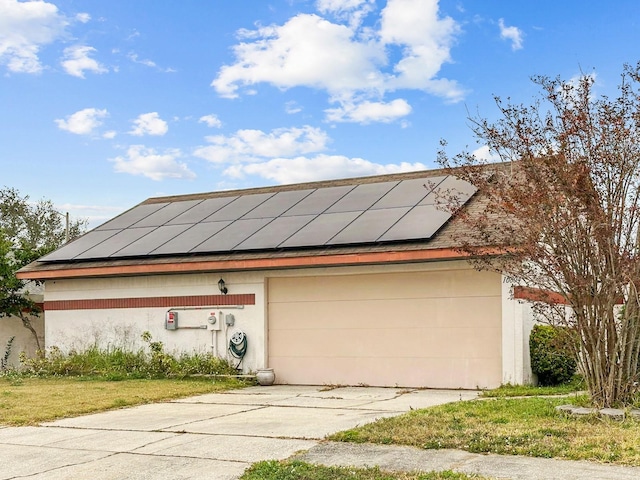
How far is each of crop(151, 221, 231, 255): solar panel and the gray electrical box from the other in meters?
1.36

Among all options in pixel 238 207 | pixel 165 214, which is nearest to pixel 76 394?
pixel 238 207

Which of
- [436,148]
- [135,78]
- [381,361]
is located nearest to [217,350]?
[381,361]

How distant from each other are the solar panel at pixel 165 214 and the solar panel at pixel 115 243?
1.16 feet

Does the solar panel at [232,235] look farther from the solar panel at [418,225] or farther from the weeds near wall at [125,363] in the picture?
the solar panel at [418,225]

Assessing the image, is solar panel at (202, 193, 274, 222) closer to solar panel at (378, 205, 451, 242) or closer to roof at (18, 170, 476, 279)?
roof at (18, 170, 476, 279)

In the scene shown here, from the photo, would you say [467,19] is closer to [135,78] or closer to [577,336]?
[577,336]

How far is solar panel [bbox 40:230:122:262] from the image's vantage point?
717 inches

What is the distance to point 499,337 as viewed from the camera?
1382 cm

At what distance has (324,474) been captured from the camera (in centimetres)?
676

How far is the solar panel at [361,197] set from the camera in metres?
16.9

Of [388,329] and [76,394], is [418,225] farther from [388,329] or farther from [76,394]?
[76,394]

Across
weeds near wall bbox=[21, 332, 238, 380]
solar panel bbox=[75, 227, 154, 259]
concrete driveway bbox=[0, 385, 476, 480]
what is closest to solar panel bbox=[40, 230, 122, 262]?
solar panel bbox=[75, 227, 154, 259]

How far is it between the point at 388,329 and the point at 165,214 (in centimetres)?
797

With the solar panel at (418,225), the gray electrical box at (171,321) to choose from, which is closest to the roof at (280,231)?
the solar panel at (418,225)
